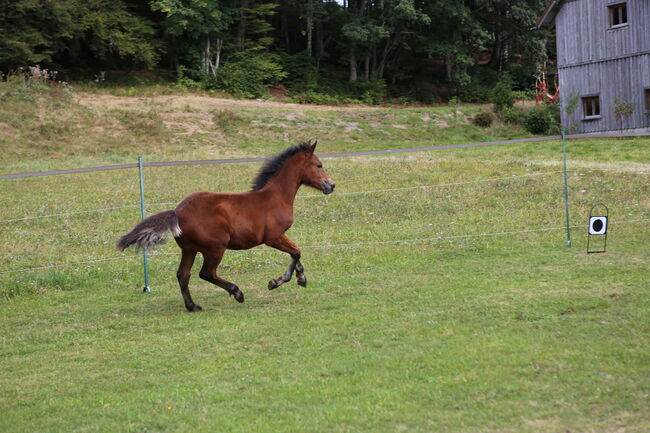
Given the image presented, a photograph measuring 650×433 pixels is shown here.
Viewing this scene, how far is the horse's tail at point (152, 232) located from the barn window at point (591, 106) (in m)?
27.2

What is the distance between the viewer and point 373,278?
38.8 feet

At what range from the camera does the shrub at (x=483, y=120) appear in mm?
38031

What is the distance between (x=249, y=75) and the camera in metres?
45.7

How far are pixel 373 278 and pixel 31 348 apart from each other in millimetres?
5345

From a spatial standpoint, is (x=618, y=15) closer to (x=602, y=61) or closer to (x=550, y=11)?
(x=602, y=61)

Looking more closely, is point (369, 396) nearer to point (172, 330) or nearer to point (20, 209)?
point (172, 330)

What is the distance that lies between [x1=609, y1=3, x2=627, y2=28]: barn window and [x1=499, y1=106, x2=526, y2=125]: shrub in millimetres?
7837

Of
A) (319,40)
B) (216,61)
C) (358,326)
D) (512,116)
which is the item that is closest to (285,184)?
(358,326)

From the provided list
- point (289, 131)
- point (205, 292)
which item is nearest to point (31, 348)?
point (205, 292)

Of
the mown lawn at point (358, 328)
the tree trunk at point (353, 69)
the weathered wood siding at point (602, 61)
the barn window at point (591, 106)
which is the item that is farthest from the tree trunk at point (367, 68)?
the mown lawn at point (358, 328)

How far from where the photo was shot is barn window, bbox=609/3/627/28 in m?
31.1

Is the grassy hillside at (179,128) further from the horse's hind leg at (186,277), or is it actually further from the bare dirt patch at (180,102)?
the horse's hind leg at (186,277)

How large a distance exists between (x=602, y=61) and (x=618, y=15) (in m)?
2.02

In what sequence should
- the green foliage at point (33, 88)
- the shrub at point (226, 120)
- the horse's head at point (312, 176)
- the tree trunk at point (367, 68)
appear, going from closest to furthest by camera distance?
the horse's head at point (312, 176), the green foliage at point (33, 88), the shrub at point (226, 120), the tree trunk at point (367, 68)
